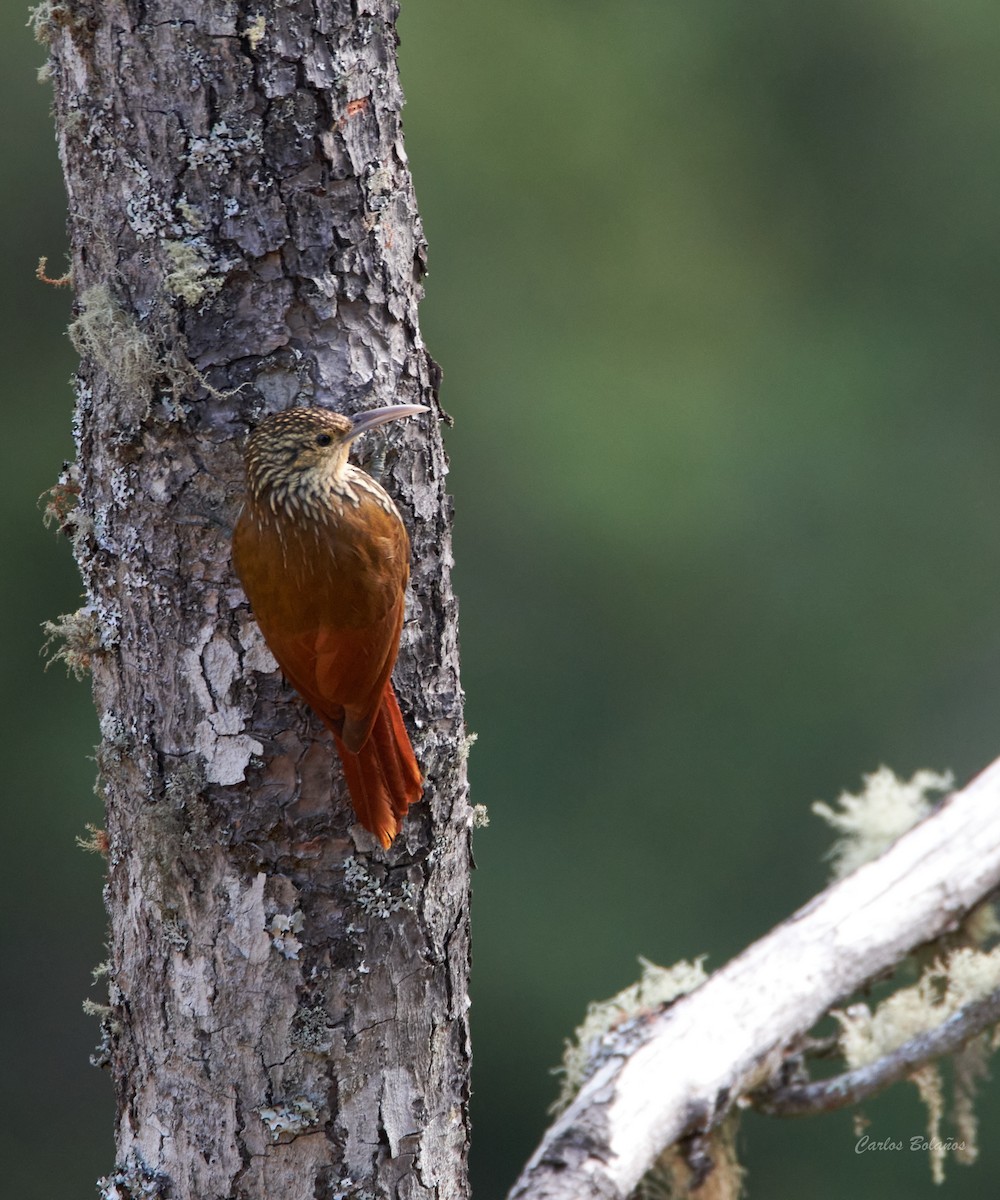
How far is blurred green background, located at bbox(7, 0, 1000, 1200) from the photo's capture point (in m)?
5.56

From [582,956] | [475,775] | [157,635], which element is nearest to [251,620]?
[157,635]

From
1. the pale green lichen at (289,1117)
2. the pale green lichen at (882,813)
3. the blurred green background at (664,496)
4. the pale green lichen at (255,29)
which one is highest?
the blurred green background at (664,496)

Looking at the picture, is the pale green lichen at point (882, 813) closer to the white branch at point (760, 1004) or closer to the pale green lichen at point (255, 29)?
the white branch at point (760, 1004)

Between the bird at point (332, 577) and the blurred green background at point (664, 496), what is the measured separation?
4.14 m

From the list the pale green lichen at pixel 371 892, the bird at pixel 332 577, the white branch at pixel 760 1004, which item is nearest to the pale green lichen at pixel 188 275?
the bird at pixel 332 577

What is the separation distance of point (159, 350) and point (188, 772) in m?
0.40

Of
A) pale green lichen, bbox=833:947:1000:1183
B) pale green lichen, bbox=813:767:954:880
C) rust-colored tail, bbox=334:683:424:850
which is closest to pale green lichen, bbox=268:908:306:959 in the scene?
rust-colored tail, bbox=334:683:424:850

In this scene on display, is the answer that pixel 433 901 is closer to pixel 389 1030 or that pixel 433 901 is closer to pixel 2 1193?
pixel 389 1030

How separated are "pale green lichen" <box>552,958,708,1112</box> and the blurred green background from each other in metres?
3.50

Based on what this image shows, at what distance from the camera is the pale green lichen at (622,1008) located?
1.92 metres

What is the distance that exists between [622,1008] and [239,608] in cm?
100

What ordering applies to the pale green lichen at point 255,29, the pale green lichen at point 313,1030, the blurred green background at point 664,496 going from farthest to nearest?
1. the blurred green background at point 664,496
2. the pale green lichen at point 313,1030
3. the pale green lichen at point 255,29

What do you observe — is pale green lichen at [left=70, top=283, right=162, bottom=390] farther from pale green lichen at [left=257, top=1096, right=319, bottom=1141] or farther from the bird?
pale green lichen at [left=257, top=1096, right=319, bottom=1141]

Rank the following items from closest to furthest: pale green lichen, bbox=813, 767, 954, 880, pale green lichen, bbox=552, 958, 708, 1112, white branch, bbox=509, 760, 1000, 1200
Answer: white branch, bbox=509, 760, 1000, 1200, pale green lichen, bbox=552, 958, 708, 1112, pale green lichen, bbox=813, 767, 954, 880
